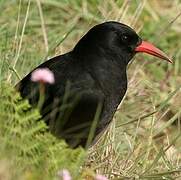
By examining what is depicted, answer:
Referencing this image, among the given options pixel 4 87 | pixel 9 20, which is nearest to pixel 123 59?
pixel 4 87

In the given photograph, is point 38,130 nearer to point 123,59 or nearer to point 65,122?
point 65,122

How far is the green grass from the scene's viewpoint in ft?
15.6

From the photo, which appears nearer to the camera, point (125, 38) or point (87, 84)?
point (87, 84)

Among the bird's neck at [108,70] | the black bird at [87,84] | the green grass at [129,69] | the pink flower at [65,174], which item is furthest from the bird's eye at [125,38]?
the pink flower at [65,174]

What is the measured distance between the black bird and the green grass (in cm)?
21

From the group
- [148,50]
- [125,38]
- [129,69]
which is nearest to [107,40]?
[125,38]

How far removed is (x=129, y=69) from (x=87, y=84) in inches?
77.5

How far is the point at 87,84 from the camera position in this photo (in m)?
4.65

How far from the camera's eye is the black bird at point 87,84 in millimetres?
4496

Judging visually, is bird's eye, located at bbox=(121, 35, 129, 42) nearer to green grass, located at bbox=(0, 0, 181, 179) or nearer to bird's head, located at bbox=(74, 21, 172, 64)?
bird's head, located at bbox=(74, 21, 172, 64)

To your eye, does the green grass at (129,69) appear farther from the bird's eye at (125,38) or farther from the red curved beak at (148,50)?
the bird's eye at (125,38)

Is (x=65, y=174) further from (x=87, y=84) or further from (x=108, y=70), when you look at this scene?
(x=108, y=70)

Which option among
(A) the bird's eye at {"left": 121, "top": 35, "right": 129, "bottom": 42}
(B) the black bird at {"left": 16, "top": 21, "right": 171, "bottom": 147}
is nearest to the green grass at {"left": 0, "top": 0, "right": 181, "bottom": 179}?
(B) the black bird at {"left": 16, "top": 21, "right": 171, "bottom": 147}

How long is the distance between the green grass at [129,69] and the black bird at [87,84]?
208mm
